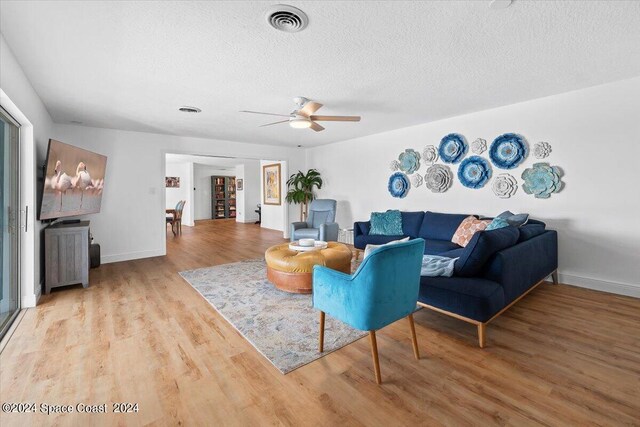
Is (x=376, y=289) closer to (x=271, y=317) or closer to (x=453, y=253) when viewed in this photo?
(x=271, y=317)

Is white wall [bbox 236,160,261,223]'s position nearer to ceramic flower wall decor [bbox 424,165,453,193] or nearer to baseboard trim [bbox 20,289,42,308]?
ceramic flower wall decor [bbox 424,165,453,193]

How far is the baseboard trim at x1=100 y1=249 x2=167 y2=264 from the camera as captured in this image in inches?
205

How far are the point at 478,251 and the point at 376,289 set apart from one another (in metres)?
1.10

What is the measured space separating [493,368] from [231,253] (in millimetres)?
4798

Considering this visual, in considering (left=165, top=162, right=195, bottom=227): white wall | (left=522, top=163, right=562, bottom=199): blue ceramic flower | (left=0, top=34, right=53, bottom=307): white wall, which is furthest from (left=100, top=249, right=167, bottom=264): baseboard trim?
(left=522, top=163, right=562, bottom=199): blue ceramic flower

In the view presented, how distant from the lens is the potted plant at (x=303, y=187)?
730cm

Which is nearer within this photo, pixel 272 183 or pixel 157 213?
pixel 157 213

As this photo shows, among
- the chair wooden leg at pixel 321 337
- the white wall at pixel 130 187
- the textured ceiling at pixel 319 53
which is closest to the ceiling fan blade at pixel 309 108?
the textured ceiling at pixel 319 53

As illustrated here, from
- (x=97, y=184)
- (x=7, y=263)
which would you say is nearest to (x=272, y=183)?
(x=97, y=184)

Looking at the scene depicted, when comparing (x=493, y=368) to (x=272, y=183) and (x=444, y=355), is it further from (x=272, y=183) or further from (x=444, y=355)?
(x=272, y=183)

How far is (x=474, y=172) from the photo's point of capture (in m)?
4.50

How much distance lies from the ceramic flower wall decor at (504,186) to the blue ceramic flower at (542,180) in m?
0.13

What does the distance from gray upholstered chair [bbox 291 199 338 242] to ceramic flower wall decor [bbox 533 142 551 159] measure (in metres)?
3.25

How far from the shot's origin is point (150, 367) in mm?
2080
